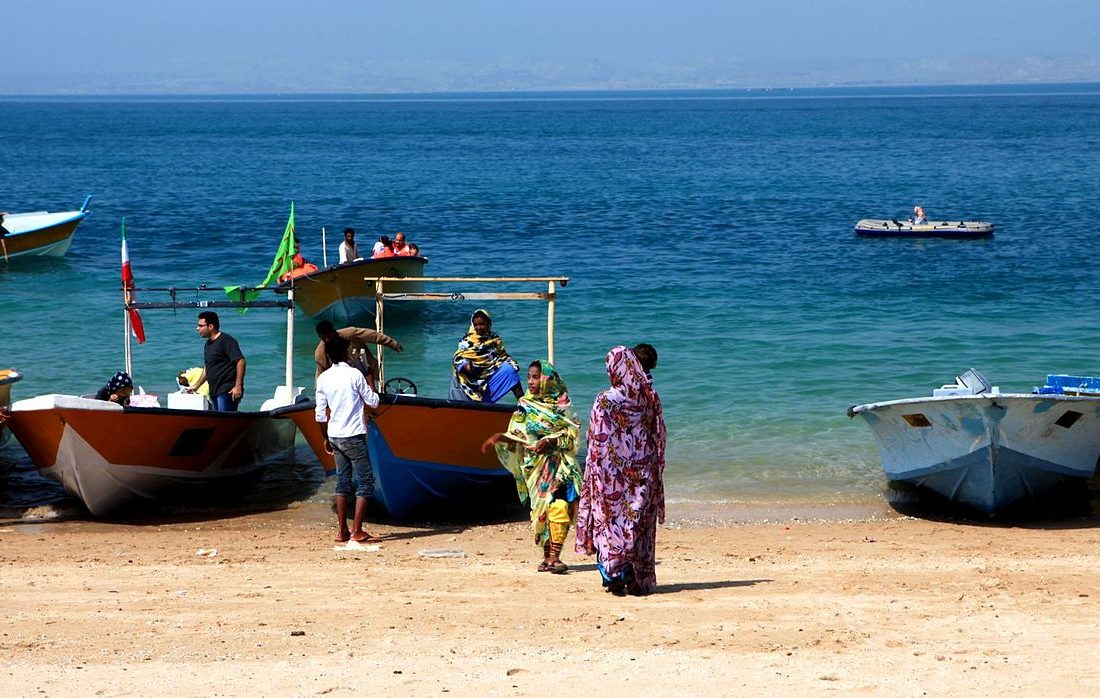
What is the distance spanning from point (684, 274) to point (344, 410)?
59.9 feet

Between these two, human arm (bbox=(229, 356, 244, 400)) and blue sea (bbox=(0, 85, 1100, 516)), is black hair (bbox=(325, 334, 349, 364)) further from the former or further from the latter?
blue sea (bbox=(0, 85, 1100, 516))

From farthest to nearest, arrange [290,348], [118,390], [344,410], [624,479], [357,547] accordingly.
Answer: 1. [290,348]
2. [118,390]
3. [357,547]
4. [344,410]
5. [624,479]

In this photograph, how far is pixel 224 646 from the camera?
7395mm

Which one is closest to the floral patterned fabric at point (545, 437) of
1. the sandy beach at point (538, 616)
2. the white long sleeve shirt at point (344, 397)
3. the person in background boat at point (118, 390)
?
the sandy beach at point (538, 616)

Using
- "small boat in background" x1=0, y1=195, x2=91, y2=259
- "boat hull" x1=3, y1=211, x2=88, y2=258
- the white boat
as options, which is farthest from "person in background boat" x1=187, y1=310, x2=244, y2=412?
"boat hull" x1=3, y1=211, x2=88, y2=258

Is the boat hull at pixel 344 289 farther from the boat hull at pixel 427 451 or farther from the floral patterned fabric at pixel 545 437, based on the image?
A: the floral patterned fabric at pixel 545 437

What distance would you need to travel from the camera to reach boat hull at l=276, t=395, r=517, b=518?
35.2 ft

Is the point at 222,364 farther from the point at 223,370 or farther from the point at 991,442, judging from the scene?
the point at 991,442

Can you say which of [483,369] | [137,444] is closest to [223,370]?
[137,444]

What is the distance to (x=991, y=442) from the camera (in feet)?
34.7

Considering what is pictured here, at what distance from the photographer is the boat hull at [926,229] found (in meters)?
33.1

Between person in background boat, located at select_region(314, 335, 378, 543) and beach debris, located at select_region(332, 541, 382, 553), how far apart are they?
0.47 meters

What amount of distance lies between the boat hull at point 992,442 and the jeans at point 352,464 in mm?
3739

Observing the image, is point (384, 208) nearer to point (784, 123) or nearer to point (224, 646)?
point (224, 646)
